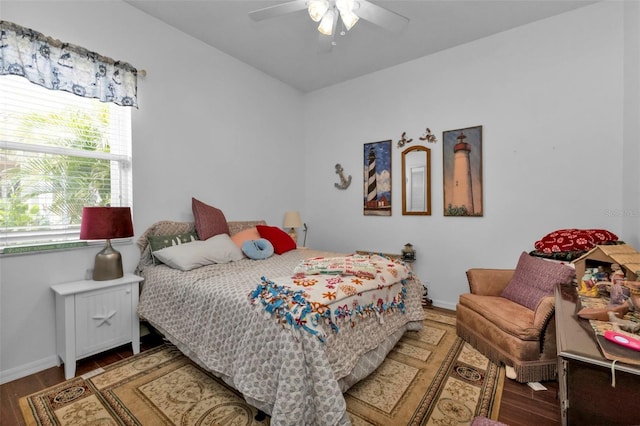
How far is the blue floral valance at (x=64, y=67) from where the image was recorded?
1958mm

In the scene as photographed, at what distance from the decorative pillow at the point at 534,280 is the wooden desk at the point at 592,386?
1.10 meters

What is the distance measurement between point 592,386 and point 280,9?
8.48 feet

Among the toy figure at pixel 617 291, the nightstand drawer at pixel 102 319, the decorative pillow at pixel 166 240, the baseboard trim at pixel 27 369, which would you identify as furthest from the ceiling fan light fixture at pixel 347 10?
the baseboard trim at pixel 27 369

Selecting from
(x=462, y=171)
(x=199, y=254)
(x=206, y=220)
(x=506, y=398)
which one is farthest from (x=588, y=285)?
(x=206, y=220)

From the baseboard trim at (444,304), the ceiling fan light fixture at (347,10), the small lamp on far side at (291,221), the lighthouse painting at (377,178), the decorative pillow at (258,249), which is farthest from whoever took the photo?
the small lamp on far side at (291,221)

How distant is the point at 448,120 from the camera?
3.28 meters

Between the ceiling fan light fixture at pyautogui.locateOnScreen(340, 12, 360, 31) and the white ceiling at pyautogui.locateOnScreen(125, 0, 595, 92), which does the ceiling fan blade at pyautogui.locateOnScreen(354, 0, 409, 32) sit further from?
the white ceiling at pyautogui.locateOnScreen(125, 0, 595, 92)

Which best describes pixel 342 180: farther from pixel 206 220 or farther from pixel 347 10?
pixel 347 10

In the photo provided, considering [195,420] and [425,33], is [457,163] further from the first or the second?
[195,420]

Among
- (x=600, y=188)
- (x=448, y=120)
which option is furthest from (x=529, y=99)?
(x=600, y=188)

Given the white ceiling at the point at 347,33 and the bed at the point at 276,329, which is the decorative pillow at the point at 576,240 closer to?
the bed at the point at 276,329

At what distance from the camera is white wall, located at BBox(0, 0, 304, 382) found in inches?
81.7

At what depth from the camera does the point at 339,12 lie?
78.4 inches

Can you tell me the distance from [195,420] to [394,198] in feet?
9.74
